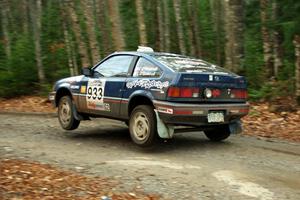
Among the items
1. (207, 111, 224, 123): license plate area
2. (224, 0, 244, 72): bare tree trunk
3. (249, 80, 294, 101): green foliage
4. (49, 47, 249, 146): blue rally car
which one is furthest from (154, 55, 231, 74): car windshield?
(224, 0, 244, 72): bare tree trunk

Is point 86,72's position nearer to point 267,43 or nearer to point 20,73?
point 267,43

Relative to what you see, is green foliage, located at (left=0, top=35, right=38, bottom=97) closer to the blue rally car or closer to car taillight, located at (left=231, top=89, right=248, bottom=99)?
the blue rally car

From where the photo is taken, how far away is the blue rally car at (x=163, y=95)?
7.99 meters

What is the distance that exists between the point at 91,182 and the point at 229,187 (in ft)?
6.02

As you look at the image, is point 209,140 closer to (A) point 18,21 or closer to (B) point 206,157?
(B) point 206,157

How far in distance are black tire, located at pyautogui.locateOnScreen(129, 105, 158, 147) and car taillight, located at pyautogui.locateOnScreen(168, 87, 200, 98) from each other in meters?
0.58

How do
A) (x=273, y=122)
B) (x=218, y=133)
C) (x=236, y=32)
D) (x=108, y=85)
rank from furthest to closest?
1. (x=236, y=32)
2. (x=273, y=122)
3. (x=218, y=133)
4. (x=108, y=85)

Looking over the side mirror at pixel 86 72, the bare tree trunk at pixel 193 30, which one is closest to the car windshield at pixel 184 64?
the side mirror at pixel 86 72

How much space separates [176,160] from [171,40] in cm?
1617

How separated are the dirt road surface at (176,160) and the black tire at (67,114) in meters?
0.23

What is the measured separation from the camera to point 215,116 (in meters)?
8.30

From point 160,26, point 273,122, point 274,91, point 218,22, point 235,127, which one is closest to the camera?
point 235,127

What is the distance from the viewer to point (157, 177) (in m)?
6.61

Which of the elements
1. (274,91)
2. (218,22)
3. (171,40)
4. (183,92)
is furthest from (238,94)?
(218,22)
